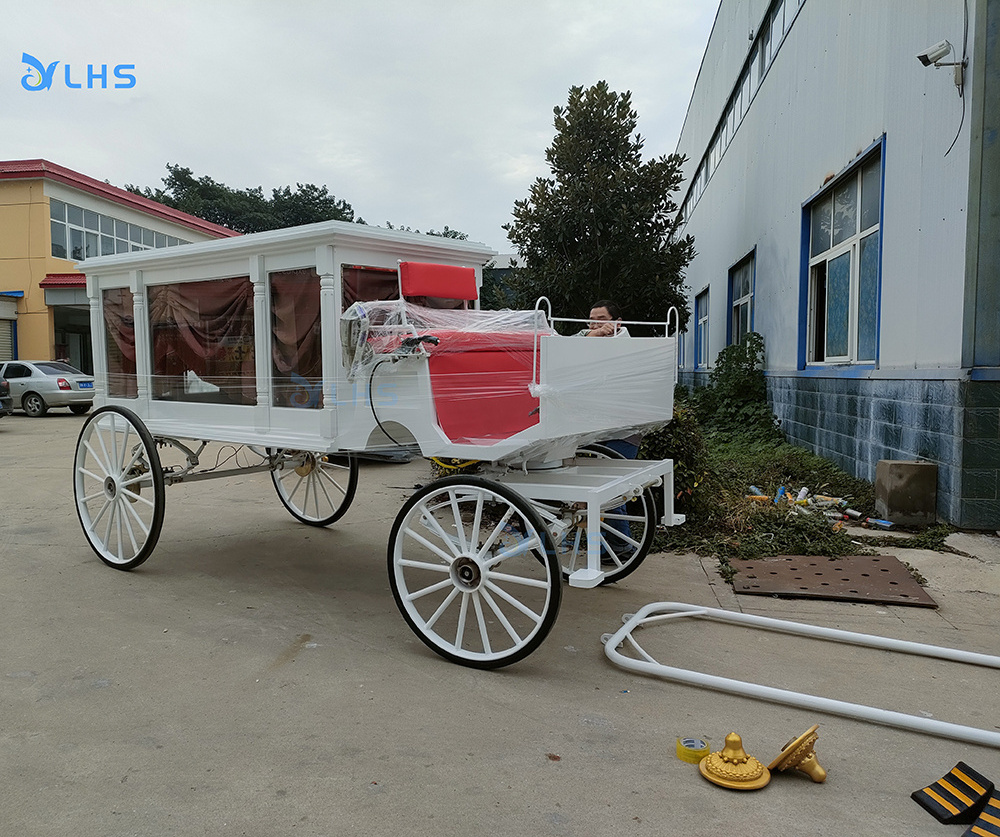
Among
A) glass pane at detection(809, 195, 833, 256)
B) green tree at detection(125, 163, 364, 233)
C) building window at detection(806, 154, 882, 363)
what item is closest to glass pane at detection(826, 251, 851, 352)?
building window at detection(806, 154, 882, 363)

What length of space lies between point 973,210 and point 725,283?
9239 millimetres

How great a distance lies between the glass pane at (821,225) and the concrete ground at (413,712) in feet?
14.0

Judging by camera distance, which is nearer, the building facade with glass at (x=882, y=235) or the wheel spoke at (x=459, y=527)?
the wheel spoke at (x=459, y=527)

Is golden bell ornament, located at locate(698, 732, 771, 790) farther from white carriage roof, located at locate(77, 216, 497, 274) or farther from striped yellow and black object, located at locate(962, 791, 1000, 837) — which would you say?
white carriage roof, located at locate(77, 216, 497, 274)

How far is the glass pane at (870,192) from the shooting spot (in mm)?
6676

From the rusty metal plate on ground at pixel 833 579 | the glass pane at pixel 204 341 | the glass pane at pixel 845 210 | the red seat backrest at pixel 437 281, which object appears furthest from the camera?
the glass pane at pixel 845 210

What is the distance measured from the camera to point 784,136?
9617 millimetres

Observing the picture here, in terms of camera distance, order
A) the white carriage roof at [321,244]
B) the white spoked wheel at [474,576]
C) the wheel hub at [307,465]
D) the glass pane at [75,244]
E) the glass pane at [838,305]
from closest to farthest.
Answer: the white spoked wheel at [474,576]
the white carriage roof at [321,244]
the wheel hub at [307,465]
the glass pane at [838,305]
the glass pane at [75,244]

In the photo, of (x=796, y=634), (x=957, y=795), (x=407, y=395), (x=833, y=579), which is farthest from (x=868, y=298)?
(x=957, y=795)

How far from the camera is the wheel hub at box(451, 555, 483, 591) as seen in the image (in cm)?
339

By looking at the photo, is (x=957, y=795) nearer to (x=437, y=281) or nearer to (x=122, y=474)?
(x=437, y=281)

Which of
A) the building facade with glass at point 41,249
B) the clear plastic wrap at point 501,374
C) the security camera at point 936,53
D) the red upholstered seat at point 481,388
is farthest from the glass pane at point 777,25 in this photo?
the building facade with glass at point 41,249

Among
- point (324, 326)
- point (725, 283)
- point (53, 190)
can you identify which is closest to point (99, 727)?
point (324, 326)

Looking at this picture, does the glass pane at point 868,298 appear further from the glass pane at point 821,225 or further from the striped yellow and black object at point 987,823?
the striped yellow and black object at point 987,823
